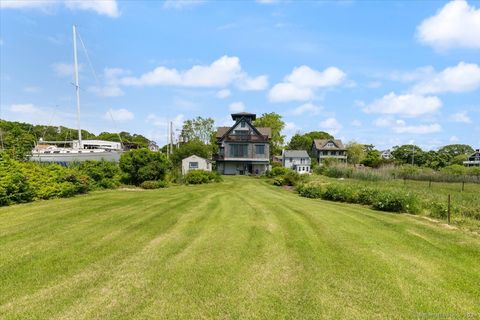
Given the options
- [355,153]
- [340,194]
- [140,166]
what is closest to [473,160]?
[355,153]

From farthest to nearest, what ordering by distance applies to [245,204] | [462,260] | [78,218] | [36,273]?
1. [245,204]
2. [78,218]
3. [462,260]
4. [36,273]

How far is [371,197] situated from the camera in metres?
15.6

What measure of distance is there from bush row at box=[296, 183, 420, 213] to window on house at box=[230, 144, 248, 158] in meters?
25.0

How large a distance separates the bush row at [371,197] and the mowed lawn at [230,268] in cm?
342

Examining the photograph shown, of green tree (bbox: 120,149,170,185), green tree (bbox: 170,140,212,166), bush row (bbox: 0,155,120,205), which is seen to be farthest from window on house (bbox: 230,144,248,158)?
bush row (bbox: 0,155,120,205)

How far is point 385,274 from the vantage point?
579 cm

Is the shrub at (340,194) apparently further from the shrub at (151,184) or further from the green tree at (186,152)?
the green tree at (186,152)

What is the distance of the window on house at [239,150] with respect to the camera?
46250mm

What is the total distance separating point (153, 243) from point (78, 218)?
3853 mm

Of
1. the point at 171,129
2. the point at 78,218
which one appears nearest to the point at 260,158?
the point at 171,129

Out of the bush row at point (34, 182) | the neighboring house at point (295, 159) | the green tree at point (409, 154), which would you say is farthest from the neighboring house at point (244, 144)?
the green tree at point (409, 154)

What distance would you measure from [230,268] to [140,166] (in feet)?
65.4

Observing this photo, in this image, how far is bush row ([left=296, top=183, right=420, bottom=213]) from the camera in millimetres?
13445

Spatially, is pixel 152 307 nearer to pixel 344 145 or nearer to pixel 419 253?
pixel 419 253
